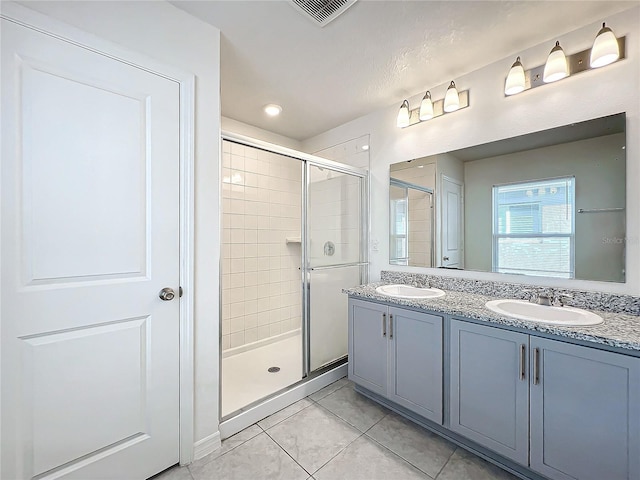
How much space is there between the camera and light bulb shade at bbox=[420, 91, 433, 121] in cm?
208

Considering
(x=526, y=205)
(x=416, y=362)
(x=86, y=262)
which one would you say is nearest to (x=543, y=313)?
(x=526, y=205)

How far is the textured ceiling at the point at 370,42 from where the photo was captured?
1422mm

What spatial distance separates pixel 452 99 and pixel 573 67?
0.63m

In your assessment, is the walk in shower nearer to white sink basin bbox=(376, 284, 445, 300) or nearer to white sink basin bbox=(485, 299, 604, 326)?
white sink basin bbox=(376, 284, 445, 300)

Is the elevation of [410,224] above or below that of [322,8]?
below

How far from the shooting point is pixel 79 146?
1189 mm

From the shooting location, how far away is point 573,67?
61.3 inches

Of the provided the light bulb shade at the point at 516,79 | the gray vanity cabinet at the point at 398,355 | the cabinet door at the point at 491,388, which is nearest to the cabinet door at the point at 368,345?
the gray vanity cabinet at the point at 398,355

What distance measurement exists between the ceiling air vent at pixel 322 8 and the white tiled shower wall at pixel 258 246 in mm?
1418

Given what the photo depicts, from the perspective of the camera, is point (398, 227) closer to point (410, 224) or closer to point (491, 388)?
point (410, 224)

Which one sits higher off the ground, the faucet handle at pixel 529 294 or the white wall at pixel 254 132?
the white wall at pixel 254 132

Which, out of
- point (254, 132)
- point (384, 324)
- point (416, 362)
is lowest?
point (416, 362)

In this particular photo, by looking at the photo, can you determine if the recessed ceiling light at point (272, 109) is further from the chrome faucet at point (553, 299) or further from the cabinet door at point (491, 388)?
the chrome faucet at point (553, 299)

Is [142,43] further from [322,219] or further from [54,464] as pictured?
[54,464]
